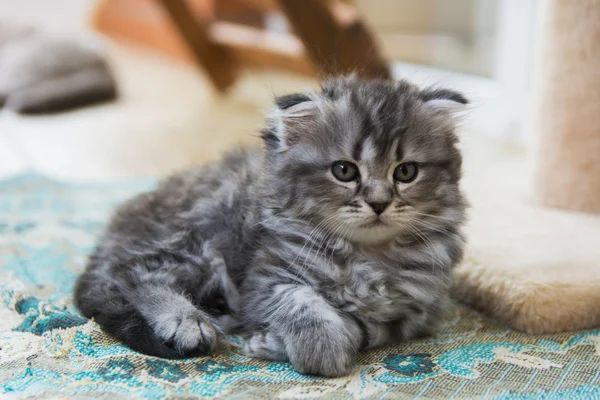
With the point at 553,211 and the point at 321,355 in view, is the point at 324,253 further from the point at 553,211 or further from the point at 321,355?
the point at 553,211

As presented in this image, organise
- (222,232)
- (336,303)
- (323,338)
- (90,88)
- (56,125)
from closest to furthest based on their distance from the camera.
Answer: (323,338), (336,303), (222,232), (56,125), (90,88)

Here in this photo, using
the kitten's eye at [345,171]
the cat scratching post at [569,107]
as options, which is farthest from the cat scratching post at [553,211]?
the kitten's eye at [345,171]

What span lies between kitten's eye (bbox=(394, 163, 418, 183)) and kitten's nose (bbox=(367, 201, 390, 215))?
91 mm

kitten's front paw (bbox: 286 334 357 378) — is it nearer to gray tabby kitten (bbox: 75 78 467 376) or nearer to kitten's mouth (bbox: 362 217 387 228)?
gray tabby kitten (bbox: 75 78 467 376)

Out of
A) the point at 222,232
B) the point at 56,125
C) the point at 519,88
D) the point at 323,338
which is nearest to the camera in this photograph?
the point at 323,338

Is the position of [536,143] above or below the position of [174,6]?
below

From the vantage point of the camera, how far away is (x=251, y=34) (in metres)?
4.13

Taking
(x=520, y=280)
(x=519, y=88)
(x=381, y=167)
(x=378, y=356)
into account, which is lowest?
(x=378, y=356)

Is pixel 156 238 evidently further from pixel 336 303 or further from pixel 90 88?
pixel 90 88

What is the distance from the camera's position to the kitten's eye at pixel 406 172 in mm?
1591

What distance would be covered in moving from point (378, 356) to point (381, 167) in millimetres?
453

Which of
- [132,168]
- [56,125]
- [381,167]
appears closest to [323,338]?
[381,167]

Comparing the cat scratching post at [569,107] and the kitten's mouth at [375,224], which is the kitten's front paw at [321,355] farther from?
the cat scratching post at [569,107]

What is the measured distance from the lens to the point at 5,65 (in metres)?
4.36
